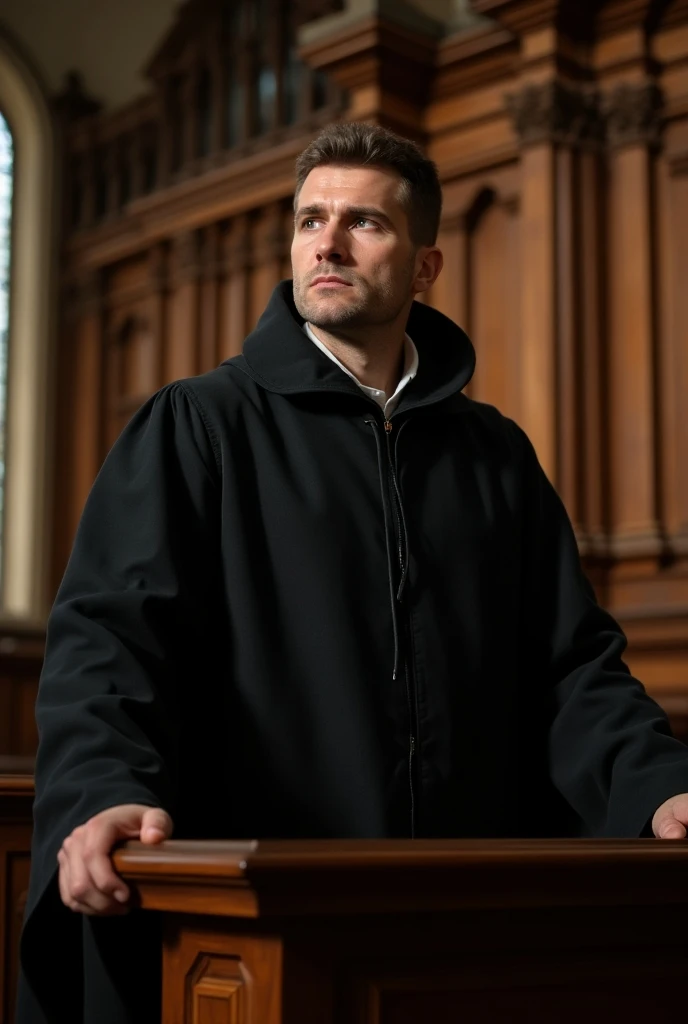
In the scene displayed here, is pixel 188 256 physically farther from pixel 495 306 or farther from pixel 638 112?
pixel 638 112

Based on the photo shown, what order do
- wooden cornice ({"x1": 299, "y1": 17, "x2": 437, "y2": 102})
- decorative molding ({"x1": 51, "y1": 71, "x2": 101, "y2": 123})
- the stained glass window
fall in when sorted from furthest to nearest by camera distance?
1. decorative molding ({"x1": 51, "y1": 71, "x2": 101, "y2": 123})
2. the stained glass window
3. wooden cornice ({"x1": 299, "y1": 17, "x2": 437, "y2": 102})

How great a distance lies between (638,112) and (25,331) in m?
4.68

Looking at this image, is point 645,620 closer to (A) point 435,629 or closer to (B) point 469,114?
(B) point 469,114

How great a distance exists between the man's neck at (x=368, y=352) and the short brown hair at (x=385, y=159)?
214mm

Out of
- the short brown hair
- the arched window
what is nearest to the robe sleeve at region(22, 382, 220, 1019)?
the short brown hair

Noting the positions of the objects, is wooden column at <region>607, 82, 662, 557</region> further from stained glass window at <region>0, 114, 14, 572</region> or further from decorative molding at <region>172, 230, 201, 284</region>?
stained glass window at <region>0, 114, 14, 572</region>

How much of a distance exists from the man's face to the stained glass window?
712cm

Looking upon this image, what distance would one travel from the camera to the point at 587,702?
251 centimetres

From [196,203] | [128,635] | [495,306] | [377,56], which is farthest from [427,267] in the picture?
[196,203]

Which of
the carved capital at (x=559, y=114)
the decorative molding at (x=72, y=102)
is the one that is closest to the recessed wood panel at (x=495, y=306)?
the carved capital at (x=559, y=114)

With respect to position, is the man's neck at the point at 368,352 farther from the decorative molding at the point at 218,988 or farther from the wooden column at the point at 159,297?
the wooden column at the point at 159,297

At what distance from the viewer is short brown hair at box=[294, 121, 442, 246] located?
2.62m

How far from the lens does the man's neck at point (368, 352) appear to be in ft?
8.48

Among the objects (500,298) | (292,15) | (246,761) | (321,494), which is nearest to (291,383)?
(321,494)
